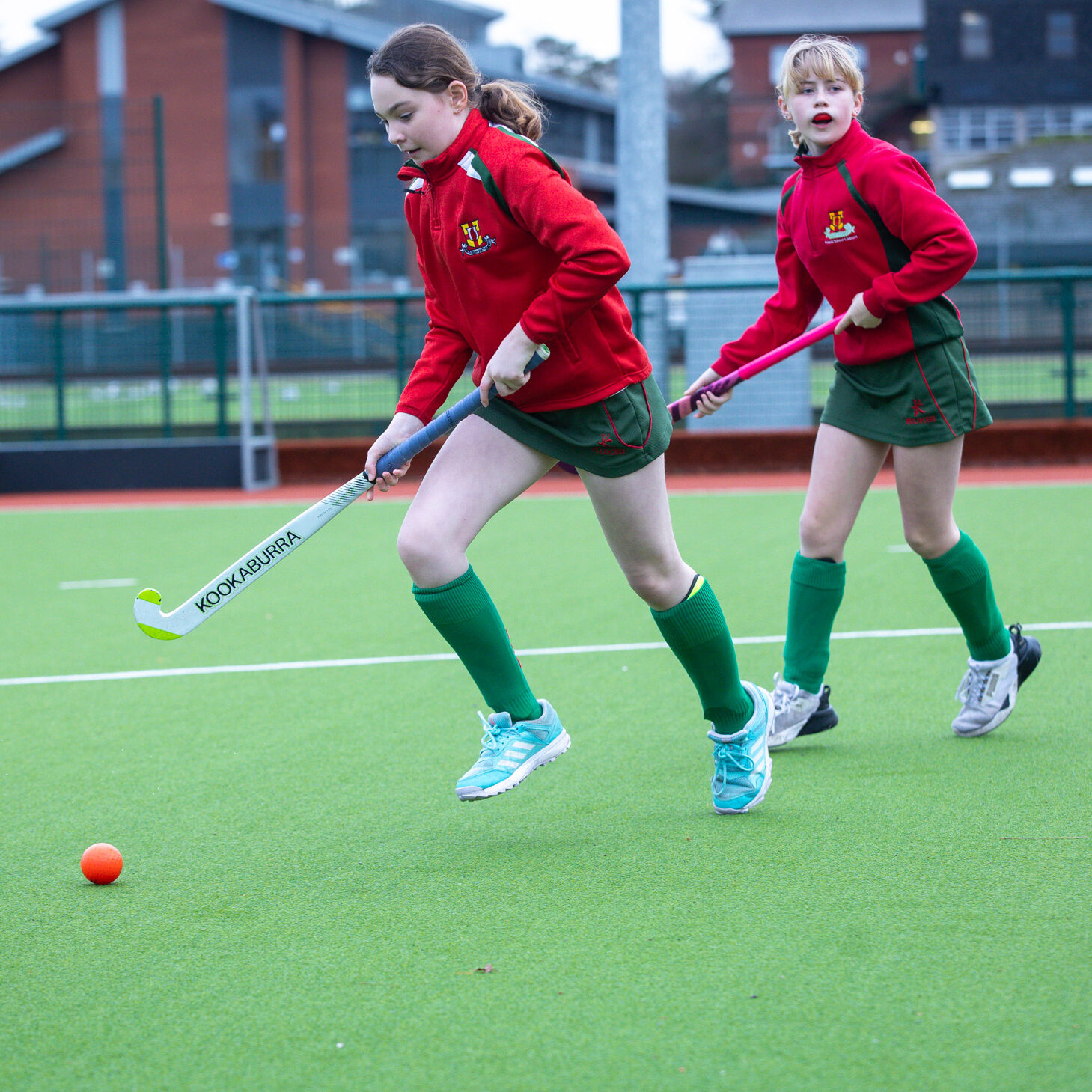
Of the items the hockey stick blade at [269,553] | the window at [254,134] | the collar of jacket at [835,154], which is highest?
the window at [254,134]

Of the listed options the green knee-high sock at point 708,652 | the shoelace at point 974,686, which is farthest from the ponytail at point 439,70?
the shoelace at point 974,686

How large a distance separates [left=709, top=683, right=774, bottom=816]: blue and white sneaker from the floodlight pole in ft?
29.9

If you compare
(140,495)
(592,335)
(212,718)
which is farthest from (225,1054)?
(140,495)

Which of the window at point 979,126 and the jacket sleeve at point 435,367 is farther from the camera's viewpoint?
the window at point 979,126

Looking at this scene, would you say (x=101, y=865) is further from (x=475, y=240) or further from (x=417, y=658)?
(x=417, y=658)

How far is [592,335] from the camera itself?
3006 mm

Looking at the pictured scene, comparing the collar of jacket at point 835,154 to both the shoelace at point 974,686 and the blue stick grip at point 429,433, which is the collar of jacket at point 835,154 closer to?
the blue stick grip at point 429,433

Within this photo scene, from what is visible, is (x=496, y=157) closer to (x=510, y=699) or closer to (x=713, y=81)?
(x=510, y=699)

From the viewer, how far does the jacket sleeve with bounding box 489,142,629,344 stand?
9.19 ft

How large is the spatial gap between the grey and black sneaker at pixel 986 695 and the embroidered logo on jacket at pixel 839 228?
121 cm

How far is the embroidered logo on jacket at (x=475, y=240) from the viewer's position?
291cm

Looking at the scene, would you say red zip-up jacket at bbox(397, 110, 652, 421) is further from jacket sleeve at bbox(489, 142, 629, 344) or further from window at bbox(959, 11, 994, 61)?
window at bbox(959, 11, 994, 61)

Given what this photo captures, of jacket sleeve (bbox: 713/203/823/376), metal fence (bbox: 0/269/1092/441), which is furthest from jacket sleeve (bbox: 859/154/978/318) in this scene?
metal fence (bbox: 0/269/1092/441)

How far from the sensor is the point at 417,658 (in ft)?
16.9
